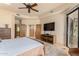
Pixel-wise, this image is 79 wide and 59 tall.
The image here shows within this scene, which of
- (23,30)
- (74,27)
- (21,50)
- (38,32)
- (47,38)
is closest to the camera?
(21,50)

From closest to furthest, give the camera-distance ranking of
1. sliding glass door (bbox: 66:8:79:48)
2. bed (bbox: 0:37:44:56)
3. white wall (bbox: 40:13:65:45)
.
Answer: bed (bbox: 0:37:44:56)
white wall (bbox: 40:13:65:45)
sliding glass door (bbox: 66:8:79:48)

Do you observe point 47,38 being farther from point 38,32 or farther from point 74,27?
point 74,27

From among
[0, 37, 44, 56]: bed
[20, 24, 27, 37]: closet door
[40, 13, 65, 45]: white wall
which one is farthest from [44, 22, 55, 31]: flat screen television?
[0, 37, 44, 56]: bed

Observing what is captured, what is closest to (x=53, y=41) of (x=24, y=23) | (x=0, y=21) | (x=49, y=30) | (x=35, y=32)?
(x=49, y=30)

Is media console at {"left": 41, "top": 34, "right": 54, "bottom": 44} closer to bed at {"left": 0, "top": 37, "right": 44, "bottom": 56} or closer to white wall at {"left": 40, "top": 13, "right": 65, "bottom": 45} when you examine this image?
white wall at {"left": 40, "top": 13, "right": 65, "bottom": 45}

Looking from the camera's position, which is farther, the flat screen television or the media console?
the flat screen television

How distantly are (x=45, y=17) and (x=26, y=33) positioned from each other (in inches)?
24.9

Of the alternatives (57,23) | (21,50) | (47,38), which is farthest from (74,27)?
(21,50)

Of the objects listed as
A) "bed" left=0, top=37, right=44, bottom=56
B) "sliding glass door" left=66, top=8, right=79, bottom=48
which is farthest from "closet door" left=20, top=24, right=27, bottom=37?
"sliding glass door" left=66, top=8, right=79, bottom=48

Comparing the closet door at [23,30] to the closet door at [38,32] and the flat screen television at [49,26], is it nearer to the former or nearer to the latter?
the closet door at [38,32]

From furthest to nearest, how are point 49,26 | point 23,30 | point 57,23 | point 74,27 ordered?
point 74,27 → point 57,23 → point 49,26 → point 23,30

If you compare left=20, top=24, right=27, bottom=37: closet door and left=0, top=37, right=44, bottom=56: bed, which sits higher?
left=20, top=24, right=27, bottom=37: closet door

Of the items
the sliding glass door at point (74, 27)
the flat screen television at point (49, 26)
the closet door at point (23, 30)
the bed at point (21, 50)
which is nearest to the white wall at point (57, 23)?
the flat screen television at point (49, 26)

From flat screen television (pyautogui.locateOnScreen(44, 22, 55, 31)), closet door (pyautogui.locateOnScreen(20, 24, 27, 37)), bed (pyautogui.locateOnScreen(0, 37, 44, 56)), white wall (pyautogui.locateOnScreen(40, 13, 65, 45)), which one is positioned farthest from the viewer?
flat screen television (pyautogui.locateOnScreen(44, 22, 55, 31))
